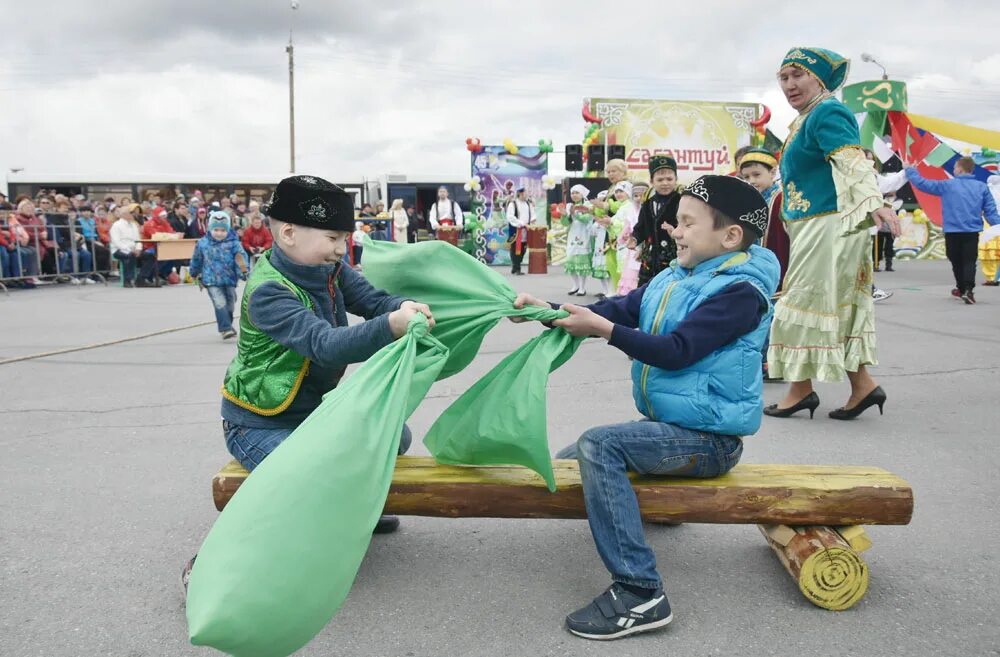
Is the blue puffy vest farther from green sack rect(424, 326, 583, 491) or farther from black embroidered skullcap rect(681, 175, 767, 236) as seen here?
green sack rect(424, 326, 583, 491)

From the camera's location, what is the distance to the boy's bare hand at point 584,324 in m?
2.68

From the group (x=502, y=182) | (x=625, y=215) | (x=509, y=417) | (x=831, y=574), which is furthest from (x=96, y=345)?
(x=502, y=182)

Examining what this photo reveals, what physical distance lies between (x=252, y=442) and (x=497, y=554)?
1.04 meters

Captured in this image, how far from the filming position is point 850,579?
265 cm

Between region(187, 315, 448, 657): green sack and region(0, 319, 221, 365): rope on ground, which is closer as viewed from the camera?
region(187, 315, 448, 657): green sack

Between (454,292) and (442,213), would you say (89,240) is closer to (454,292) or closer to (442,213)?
(442,213)

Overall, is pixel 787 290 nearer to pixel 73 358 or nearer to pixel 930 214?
pixel 73 358

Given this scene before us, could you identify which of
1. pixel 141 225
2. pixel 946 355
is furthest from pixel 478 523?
pixel 141 225

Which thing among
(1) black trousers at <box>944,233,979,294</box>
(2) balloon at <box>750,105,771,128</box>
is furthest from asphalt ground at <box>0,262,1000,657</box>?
(2) balloon at <box>750,105,771,128</box>

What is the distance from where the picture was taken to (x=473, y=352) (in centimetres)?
302

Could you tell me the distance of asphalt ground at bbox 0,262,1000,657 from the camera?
2.52 metres

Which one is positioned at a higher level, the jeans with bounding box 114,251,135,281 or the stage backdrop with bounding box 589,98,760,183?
the stage backdrop with bounding box 589,98,760,183

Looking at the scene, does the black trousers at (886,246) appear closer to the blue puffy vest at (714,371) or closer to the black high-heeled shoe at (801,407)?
the black high-heeled shoe at (801,407)

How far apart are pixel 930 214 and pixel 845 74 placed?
1122 centimetres
